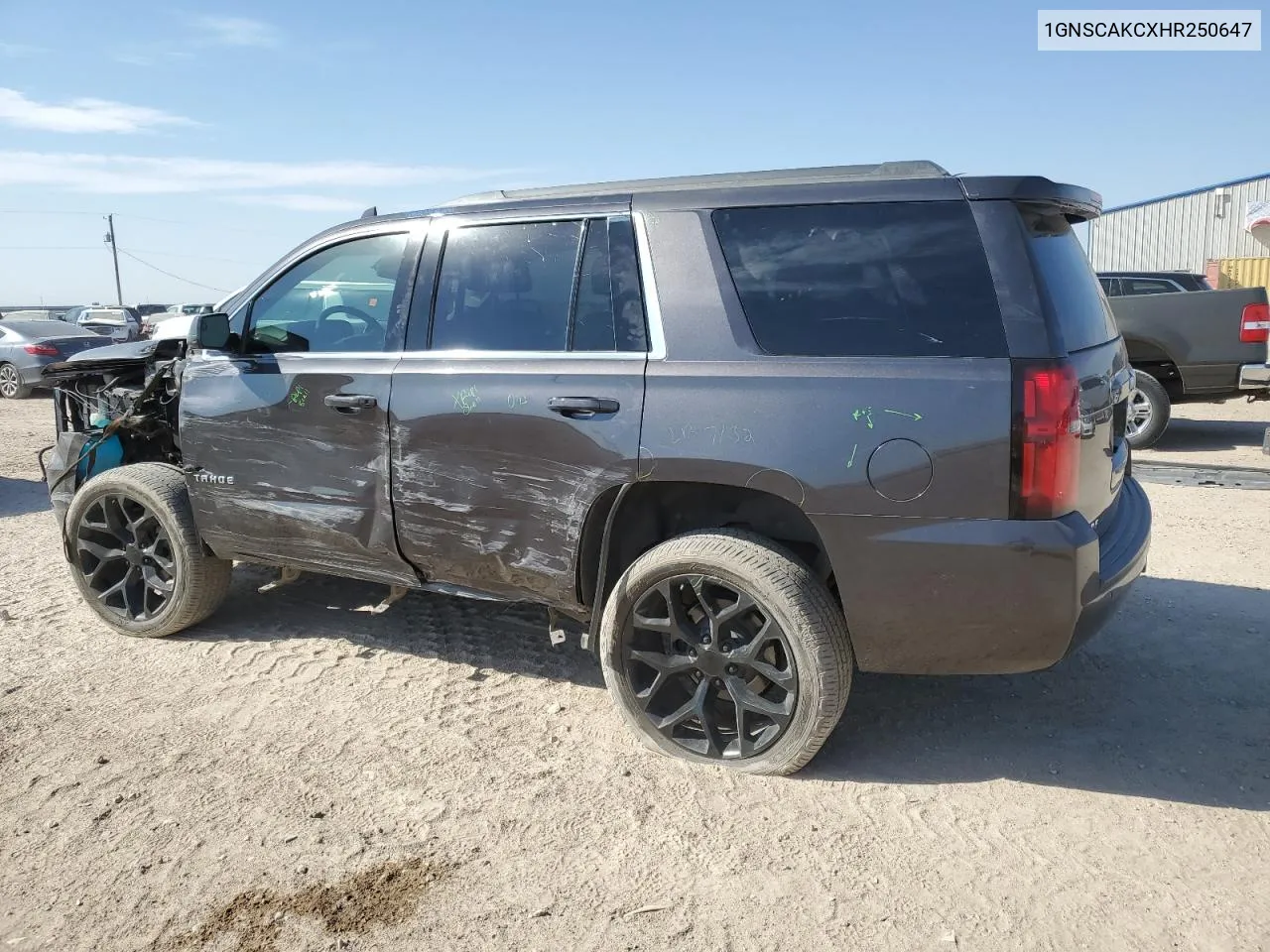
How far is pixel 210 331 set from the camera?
417cm

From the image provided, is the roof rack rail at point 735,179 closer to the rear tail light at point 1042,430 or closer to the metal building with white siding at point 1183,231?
the rear tail light at point 1042,430

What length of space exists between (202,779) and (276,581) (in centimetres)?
213

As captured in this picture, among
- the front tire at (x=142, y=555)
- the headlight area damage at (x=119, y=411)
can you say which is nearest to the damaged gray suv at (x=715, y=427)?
the front tire at (x=142, y=555)

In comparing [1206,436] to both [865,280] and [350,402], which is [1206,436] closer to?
[865,280]

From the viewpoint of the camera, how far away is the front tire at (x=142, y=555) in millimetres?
4527

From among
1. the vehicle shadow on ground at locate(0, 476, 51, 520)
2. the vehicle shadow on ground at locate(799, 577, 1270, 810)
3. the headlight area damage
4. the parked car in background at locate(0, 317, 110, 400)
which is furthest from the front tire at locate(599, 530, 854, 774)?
the parked car in background at locate(0, 317, 110, 400)

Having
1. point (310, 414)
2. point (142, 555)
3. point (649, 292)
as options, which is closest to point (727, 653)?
point (649, 292)

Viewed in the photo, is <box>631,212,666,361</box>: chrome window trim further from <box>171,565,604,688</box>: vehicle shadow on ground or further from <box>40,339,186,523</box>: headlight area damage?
<box>40,339,186,523</box>: headlight area damage

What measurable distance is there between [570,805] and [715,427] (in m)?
1.33

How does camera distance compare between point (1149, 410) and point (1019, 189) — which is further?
point (1149, 410)

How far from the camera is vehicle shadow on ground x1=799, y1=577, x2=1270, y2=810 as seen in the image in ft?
10.9

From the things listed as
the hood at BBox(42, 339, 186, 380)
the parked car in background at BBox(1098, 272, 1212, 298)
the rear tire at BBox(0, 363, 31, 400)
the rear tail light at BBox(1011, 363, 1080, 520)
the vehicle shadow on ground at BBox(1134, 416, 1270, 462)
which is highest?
the parked car in background at BBox(1098, 272, 1212, 298)

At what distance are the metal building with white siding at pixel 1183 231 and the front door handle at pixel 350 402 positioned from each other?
2388 centimetres

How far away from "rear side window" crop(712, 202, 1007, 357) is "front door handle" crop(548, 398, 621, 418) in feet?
1.81
